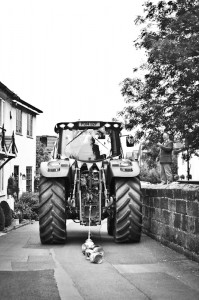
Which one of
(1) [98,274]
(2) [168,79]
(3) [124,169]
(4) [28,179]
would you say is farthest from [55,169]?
(4) [28,179]

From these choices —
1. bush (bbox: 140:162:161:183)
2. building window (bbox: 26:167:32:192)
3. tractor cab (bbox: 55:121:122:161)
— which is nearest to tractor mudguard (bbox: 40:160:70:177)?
tractor cab (bbox: 55:121:122:161)

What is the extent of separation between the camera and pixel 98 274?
7750mm

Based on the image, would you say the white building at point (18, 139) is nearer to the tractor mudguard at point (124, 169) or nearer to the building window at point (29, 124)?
the building window at point (29, 124)

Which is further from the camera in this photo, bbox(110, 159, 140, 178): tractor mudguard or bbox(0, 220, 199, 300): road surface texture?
bbox(110, 159, 140, 178): tractor mudguard

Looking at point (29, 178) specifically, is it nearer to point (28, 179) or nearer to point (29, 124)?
point (28, 179)

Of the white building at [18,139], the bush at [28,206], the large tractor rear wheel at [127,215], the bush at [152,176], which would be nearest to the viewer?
the large tractor rear wheel at [127,215]

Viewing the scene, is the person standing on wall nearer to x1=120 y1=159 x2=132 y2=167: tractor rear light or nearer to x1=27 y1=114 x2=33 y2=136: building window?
x1=120 y1=159 x2=132 y2=167: tractor rear light

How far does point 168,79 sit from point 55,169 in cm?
1156

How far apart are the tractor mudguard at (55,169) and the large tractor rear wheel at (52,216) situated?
0.32 metres

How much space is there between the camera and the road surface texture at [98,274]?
6438 millimetres

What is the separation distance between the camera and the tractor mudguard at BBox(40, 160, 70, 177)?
450 inches

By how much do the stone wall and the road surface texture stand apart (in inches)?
8.7

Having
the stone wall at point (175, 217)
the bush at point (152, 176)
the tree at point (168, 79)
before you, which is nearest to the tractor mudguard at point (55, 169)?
the stone wall at point (175, 217)

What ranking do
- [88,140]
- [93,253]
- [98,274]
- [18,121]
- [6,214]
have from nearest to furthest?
[98,274] < [93,253] < [88,140] < [6,214] < [18,121]
